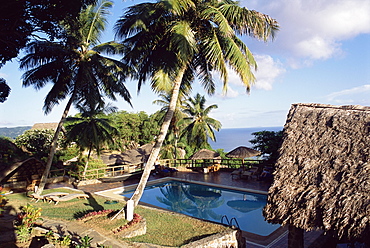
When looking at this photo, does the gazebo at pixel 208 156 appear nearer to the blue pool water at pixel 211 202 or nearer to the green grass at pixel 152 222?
the blue pool water at pixel 211 202

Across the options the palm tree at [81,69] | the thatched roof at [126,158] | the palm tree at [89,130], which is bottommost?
the thatched roof at [126,158]

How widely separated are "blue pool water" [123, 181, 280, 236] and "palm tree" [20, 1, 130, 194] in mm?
6136

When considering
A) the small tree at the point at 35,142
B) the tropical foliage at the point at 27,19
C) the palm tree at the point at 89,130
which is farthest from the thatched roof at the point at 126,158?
the tropical foliage at the point at 27,19

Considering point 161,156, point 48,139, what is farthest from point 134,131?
point 48,139

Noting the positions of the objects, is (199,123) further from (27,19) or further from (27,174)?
(27,19)

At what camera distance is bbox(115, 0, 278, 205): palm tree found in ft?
24.4

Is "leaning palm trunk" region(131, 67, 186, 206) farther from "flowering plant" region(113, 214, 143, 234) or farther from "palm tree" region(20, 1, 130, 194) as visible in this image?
"palm tree" region(20, 1, 130, 194)

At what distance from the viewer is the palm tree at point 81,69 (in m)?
10.4

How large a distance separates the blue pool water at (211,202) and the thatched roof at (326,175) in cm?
412

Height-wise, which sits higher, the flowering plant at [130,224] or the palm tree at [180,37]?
the palm tree at [180,37]

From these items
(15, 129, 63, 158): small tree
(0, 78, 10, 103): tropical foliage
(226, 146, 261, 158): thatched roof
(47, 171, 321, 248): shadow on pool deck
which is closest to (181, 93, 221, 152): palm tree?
(47, 171, 321, 248): shadow on pool deck

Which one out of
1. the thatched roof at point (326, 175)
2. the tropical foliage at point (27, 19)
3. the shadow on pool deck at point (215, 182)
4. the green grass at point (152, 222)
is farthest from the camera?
the shadow on pool deck at point (215, 182)

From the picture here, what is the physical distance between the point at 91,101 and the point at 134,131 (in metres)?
26.4

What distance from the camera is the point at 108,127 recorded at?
15.9m
